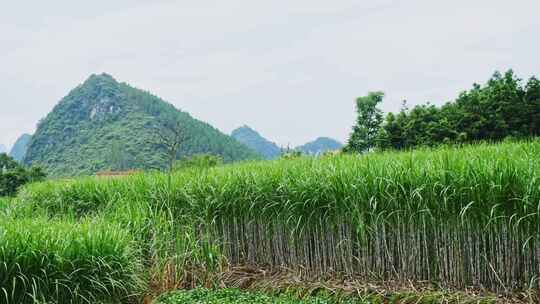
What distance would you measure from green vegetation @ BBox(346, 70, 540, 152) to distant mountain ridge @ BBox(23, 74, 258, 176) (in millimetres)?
18030

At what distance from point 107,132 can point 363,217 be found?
Result: 42.1 metres

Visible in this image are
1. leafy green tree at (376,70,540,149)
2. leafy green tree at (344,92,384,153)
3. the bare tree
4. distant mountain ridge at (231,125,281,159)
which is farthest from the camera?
distant mountain ridge at (231,125,281,159)

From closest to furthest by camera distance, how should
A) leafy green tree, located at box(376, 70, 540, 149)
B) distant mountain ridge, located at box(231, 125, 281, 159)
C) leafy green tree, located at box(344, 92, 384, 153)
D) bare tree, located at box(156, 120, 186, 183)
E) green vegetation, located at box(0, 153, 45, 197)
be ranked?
bare tree, located at box(156, 120, 186, 183)
leafy green tree, located at box(376, 70, 540, 149)
leafy green tree, located at box(344, 92, 384, 153)
green vegetation, located at box(0, 153, 45, 197)
distant mountain ridge, located at box(231, 125, 281, 159)

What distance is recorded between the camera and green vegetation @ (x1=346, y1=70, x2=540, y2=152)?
1574 centimetres

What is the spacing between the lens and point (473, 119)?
16.3 m

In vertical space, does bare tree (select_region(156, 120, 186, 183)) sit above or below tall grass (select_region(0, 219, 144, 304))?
above

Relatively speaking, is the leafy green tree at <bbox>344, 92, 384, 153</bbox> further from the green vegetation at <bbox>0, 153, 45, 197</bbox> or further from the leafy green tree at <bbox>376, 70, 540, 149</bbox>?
the green vegetation at <bbox>0, 153, 45, 197</bbox>

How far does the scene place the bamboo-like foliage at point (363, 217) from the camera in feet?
12.9

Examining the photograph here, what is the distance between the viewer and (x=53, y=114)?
52750 mm

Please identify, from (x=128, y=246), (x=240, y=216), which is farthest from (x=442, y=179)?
(x=128, y=246)

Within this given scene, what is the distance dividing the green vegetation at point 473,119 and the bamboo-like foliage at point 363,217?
10.0m

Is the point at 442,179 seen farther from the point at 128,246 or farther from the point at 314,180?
the point at 128,246

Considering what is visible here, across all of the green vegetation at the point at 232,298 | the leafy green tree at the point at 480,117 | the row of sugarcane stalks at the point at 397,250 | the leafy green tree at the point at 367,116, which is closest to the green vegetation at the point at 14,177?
the leafy green tree at the point at 367,116

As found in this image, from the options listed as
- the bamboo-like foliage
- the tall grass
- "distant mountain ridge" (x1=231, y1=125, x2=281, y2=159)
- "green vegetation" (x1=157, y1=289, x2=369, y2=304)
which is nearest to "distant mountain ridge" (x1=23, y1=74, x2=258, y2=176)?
"distant mountain ridge" (x1=231, y1=125, x2=281, y2=159)
